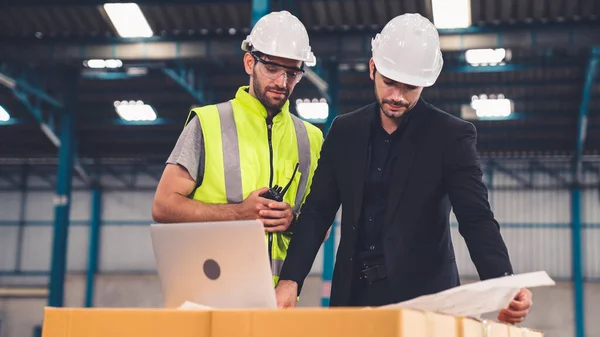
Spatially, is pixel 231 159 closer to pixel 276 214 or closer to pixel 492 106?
pixel 276 214

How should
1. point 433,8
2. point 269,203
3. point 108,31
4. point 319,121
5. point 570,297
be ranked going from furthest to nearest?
point 570,297 < point 319,121 < point 108,31 < point 433,8 < point 269,203

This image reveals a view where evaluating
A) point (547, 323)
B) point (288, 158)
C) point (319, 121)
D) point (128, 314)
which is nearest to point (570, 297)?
point (547, 323)

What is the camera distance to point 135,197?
23453 millimetres

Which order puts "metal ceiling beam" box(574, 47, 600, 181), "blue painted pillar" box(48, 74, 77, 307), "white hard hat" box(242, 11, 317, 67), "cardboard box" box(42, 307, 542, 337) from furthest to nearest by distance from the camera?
"blue painted pillar" box(48, 74, 77, 307) → "metal ceiling beam" box(574, 47, 600, 181) → "white hard hat" box(242, 11, 317, 67) → "cardboard box" box(42, 307, 542, 337)

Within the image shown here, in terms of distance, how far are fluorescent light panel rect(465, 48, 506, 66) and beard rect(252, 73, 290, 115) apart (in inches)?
450

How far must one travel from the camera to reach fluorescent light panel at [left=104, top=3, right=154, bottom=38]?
13930 millimetres

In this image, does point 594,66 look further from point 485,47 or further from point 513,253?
point 513,253

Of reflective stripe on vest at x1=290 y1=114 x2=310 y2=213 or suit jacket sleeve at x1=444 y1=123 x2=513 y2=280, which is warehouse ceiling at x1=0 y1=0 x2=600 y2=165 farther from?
suit jacket sleeve at x1=444 y1=123 x2=513 y2=280

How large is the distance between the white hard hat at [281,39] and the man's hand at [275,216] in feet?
2.14

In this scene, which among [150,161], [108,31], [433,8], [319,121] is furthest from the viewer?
[150,161]

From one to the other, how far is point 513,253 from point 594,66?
7.39 m

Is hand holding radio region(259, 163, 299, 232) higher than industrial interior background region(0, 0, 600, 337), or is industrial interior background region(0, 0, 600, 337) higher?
industrial interior background region(0, 0, 600, 337)

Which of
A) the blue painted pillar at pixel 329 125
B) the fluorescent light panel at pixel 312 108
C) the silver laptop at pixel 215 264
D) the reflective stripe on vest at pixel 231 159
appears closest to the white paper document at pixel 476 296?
the silver laptop at pixel 215 264

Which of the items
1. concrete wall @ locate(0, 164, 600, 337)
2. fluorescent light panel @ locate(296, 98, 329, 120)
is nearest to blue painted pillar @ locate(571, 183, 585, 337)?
concrete wall @ locate(0, 164, 600, 337)
